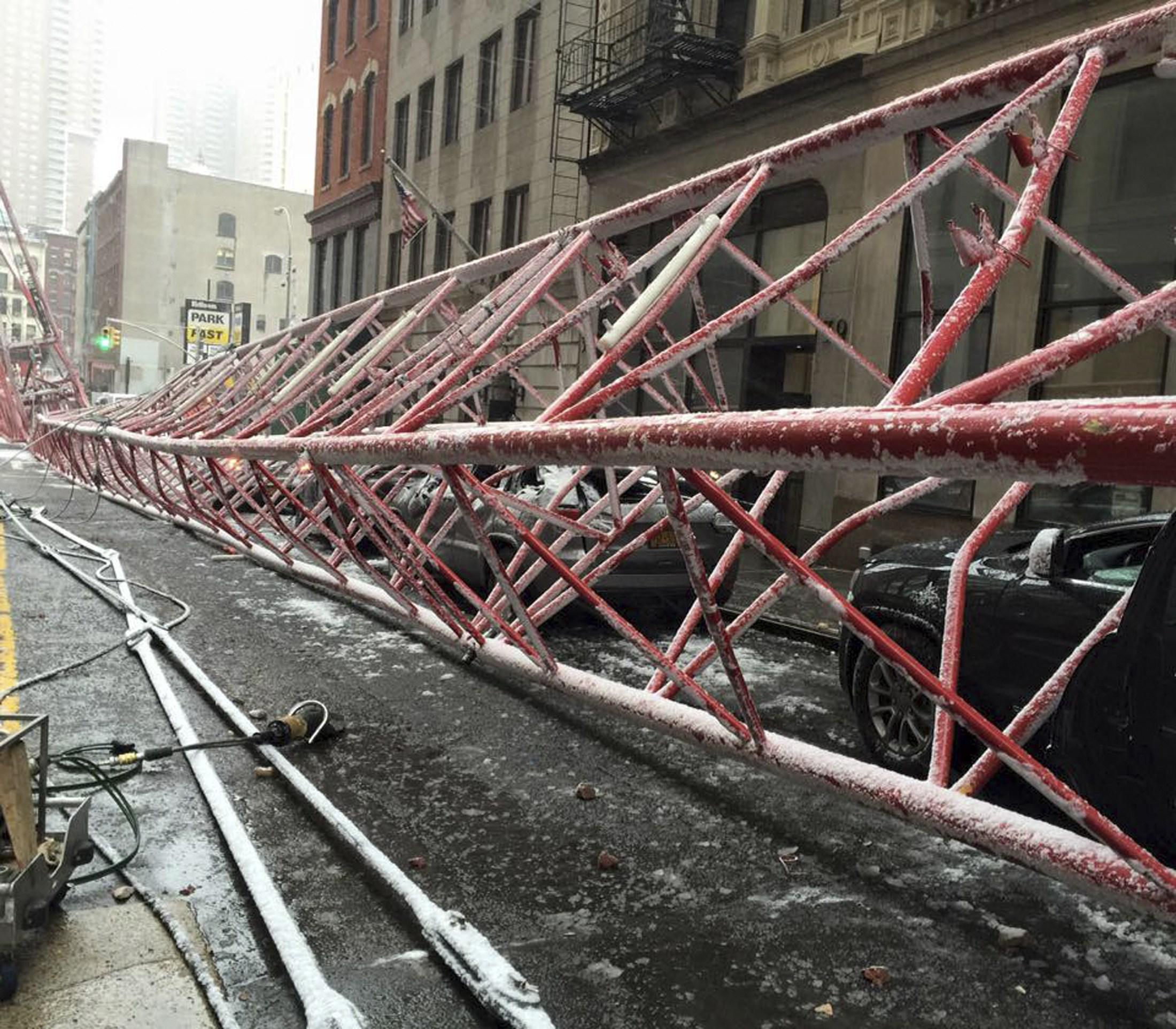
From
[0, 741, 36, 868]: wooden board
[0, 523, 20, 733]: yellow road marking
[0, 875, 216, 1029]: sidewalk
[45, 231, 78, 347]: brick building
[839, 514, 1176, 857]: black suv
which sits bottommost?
[0, 875, 216, 1029]: sidewalk

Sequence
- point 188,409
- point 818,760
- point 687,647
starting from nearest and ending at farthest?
1. point 818,760
2. point 687,647
3. point 188,409

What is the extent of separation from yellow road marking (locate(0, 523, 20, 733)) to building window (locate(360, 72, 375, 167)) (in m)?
23.0

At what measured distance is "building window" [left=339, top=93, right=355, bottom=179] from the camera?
31844 millimetres

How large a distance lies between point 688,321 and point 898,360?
481 cm

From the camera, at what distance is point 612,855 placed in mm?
4203

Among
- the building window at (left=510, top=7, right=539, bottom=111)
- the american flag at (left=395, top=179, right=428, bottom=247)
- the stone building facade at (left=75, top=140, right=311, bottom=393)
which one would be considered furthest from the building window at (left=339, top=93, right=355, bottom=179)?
the stone building facade at (left=75, top=140, right=311, bottom=393)

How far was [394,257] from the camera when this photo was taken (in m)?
28.4

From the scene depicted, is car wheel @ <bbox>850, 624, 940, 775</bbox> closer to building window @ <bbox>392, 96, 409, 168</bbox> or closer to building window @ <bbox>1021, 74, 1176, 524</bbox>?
building window @ <bbox>1021, 74, 1176, 524</bbox>

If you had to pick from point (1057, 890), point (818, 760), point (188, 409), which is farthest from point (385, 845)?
point (188, 409)

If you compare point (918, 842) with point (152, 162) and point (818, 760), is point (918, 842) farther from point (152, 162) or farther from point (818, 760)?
point (152, 162)

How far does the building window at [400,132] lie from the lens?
27.9 meters

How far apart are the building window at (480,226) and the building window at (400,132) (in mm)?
5150

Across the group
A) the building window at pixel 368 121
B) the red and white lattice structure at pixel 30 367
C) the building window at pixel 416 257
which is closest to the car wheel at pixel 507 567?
the red and white lattice structure at pixel 30 367

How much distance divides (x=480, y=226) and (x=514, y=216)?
1827 millimetres
